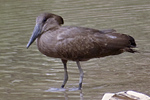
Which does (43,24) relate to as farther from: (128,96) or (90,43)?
(128,96)

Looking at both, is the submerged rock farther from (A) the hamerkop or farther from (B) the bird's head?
(B) the bird's head

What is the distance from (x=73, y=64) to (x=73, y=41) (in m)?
1.86

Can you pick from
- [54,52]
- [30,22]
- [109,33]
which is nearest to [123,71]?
[109,33]

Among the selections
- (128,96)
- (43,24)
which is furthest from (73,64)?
(128,96)

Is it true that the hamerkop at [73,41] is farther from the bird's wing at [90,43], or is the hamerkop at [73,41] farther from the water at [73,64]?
the water at [73,64]

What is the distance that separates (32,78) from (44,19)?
1207mm

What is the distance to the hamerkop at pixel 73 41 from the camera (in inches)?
307

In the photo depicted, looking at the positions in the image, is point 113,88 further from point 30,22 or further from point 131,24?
point 30,22

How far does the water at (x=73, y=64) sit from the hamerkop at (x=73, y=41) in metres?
0.52

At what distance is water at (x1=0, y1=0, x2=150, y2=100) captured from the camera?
7992 mm

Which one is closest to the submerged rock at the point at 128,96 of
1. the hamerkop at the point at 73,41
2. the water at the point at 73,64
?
the water at the point at 73,64

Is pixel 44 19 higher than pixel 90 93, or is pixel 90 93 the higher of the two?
pixel 44 19

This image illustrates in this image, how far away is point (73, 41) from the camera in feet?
25.9

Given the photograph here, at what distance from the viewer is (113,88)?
7953 mm
